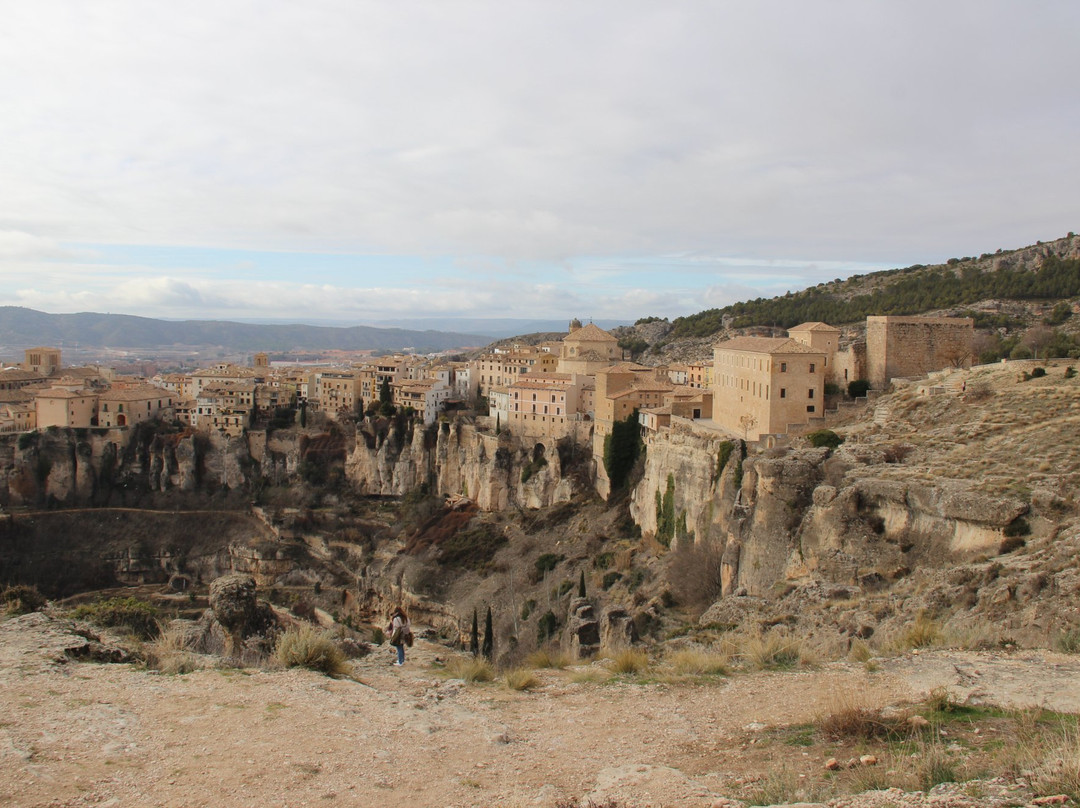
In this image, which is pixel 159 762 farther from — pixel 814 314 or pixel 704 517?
pixel 814 314

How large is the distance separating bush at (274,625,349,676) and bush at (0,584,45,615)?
559 cm

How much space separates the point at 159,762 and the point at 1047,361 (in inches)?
1073

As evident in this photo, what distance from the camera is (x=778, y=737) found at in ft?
22.7

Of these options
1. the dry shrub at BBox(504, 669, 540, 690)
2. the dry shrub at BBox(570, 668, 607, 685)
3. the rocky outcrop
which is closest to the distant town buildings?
the dry shrub at BBox(570, 668, 607, 685)

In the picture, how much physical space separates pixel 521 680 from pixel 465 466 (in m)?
45.2

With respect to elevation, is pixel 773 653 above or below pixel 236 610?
above

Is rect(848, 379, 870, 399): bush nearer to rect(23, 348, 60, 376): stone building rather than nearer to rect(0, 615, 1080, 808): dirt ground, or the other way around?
rect(0, 615, 1080, 808): dirt ground

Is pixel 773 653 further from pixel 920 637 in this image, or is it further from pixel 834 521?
pixel 834 521

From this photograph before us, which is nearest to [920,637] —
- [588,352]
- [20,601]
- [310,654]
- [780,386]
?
[310,654]

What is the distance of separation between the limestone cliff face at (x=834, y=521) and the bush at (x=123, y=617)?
535 inches

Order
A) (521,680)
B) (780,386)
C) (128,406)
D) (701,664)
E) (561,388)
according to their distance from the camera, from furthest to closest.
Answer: (128,406)
(561,388)
(780,386)
(701,664)
(521,680)

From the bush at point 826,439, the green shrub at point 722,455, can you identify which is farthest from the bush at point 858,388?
the bush at point 826,439

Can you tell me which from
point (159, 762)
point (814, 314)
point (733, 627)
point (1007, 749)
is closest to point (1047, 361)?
point (733, 627)

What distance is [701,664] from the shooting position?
9562 mm
